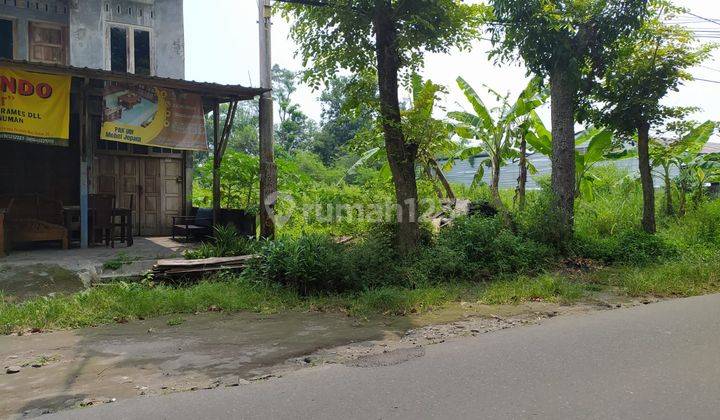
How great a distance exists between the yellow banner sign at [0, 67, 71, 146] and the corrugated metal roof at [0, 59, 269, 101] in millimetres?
617

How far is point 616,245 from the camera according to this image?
11.2 meters

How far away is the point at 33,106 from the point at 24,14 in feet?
15.4

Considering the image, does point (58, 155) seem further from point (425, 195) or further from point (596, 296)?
point (596, 296)

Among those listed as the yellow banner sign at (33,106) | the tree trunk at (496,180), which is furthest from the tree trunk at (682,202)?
the yellow banner sign at (33,106)

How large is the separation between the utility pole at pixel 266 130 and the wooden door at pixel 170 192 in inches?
175

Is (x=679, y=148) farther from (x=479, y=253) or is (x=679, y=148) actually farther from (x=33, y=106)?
(x=33, y=106)

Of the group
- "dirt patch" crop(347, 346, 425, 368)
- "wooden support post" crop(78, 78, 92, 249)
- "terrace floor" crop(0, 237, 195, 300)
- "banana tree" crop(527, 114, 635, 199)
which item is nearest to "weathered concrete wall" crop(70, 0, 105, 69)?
"wooden support post" crop(78, 78, 92, 249)

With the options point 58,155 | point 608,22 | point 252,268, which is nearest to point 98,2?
point 58,155

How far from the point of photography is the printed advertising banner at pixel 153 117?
10109 mm

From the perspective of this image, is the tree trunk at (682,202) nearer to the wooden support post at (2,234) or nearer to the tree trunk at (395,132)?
the tree trunk at (395,132)

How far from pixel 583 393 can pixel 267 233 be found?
7138 mm

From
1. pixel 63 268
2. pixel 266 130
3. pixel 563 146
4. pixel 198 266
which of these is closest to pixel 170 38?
pixel 266 130

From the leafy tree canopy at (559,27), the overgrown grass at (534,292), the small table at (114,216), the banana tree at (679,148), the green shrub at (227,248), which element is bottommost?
the overgrown grass at (534,292)

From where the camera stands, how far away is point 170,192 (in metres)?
13.6
